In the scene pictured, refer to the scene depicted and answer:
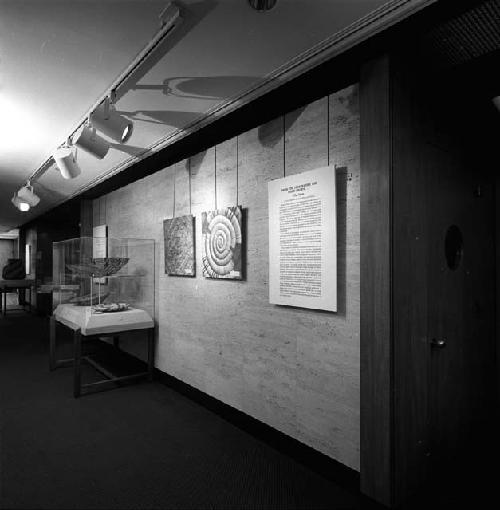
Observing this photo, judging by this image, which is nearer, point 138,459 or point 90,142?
point 138,459

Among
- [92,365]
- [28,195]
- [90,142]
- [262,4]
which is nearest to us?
[262,4]

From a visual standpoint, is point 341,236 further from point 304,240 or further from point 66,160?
point 66,160

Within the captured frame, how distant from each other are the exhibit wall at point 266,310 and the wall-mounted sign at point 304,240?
6 cm

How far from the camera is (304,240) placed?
238 centimetres

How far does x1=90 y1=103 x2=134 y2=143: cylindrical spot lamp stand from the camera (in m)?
2.47

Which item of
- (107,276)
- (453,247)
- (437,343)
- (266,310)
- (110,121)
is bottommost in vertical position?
(437,343)

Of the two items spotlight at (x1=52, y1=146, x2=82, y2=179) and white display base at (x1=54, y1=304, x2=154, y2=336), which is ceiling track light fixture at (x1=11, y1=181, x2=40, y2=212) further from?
spotlight at (x1=52, y1=146, x2=82, y2=179)

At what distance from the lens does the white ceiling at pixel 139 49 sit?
1.68 meters

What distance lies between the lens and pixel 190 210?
11.6ft

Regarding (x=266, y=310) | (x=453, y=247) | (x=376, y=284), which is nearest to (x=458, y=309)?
(x=453, y=247)

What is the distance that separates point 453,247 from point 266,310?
1.32m

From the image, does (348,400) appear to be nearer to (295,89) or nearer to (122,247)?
(295,89)

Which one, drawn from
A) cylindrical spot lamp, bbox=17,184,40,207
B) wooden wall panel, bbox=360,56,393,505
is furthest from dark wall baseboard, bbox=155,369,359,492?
cylindrical spot lamp, bbox=17,184,40,207

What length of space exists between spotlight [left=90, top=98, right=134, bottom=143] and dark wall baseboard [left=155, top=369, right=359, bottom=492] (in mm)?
2247
